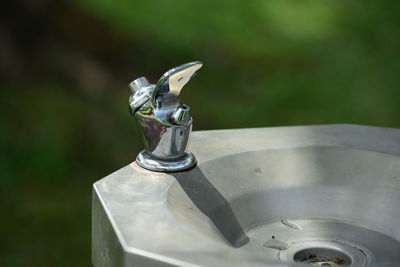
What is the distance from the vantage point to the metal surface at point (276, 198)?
1.00 m

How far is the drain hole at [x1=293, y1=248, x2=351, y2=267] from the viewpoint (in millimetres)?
1097

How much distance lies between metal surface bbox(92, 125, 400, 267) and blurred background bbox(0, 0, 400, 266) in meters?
1.44

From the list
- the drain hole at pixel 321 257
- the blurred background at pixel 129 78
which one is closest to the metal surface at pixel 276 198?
the drain hole at pixel 321 257

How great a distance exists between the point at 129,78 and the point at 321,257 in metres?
2.46

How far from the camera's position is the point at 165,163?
1.15m

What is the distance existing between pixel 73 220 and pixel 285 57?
153cm

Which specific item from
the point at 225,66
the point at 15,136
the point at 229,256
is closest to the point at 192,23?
the point at 225,66

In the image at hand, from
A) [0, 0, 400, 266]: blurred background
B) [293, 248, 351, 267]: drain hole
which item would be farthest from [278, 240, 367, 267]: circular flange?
[0, 0, 400, 266]: blurred background

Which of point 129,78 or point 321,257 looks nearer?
→ point 321,257

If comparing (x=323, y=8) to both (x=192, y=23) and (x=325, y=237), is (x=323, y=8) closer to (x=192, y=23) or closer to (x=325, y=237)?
(x=192, y=23)

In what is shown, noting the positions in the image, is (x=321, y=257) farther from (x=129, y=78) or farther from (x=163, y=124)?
(x=129, y=78)

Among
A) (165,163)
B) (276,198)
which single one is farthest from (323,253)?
(165,163)

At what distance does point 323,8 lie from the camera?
3934 mm

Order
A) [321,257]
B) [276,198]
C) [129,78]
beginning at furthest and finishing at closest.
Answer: [129,78] < [276,198] < [321,257]
